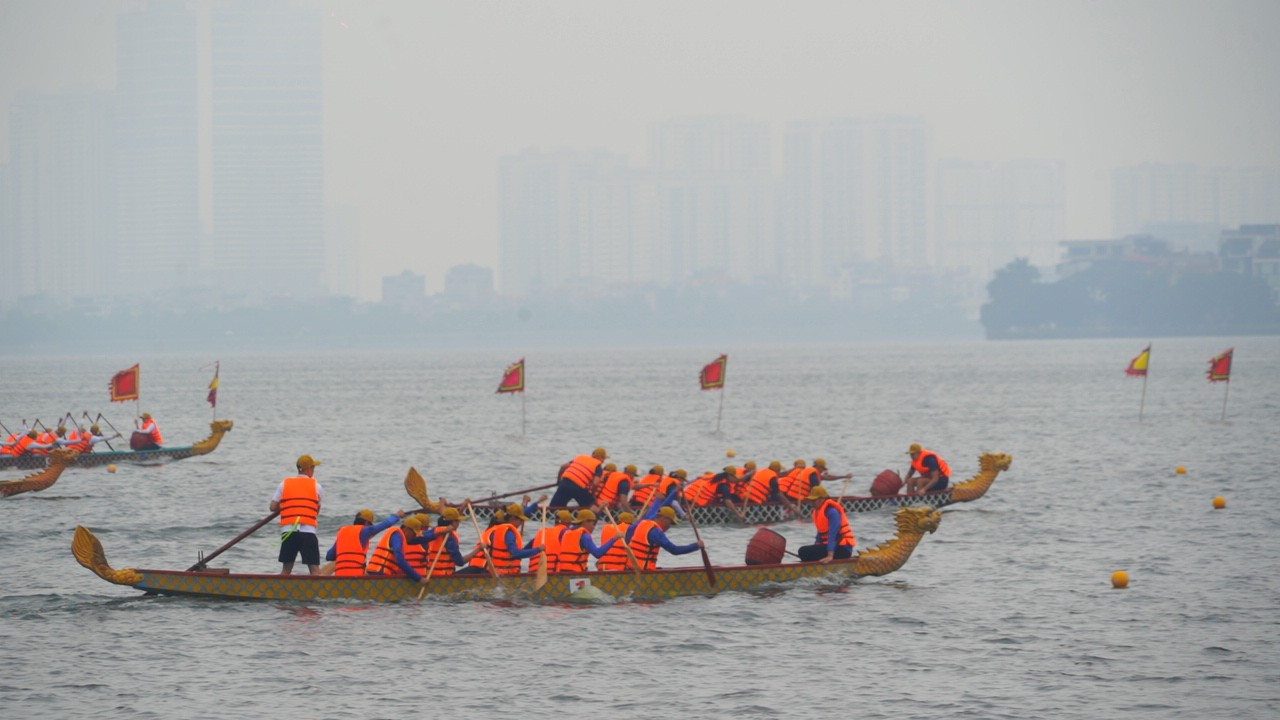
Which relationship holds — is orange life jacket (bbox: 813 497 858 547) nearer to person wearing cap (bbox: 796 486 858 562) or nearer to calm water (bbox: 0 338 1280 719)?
person wearing cap (bbox: 796 486 858 562)

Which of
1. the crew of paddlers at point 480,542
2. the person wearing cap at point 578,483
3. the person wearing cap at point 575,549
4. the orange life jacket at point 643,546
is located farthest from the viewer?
the person wearing cap at point 578,483

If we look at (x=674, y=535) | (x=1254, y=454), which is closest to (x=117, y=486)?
(x=674, y=535)

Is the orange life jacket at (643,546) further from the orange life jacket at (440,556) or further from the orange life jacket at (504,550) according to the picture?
the orange life jacket at (440,556)

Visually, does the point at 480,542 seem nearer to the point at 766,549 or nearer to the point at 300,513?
the point at 300,513

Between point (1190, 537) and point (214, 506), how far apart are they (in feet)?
78.2

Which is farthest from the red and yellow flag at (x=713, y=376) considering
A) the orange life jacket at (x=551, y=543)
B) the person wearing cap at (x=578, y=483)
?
the orange life jacket at (x=551, y=543)

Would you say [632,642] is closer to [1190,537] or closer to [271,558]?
[271,558]

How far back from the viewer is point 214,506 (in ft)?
136

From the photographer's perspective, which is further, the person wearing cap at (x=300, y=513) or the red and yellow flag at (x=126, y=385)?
the red and yellow flag at (x=126, y=385)

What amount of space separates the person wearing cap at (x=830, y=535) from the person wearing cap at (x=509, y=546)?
4842 millimetres

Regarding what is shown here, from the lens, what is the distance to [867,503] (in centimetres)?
3716

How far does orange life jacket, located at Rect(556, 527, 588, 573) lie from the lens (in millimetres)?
25344

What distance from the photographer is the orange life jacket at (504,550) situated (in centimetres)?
2506

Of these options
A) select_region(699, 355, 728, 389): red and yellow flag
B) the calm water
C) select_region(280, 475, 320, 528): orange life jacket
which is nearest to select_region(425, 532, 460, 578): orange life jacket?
the calm water
